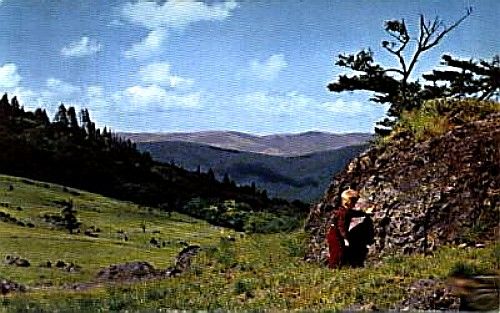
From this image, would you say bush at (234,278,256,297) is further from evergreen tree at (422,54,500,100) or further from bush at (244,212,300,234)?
evergreen tree at (422,54,500,100)

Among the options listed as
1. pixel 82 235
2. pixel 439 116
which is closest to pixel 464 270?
pixel 439 116

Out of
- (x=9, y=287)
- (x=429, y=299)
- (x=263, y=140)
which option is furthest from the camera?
(x=263, y=140)

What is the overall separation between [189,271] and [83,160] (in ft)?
2.58

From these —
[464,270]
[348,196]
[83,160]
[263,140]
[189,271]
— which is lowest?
[189,271]

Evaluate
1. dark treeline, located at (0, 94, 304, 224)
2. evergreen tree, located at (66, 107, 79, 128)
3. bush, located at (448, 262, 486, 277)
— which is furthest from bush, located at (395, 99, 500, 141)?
evergreen tree, located at (66, 107, 79, 128)

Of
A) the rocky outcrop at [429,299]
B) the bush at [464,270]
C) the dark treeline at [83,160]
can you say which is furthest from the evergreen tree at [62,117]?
→ the bush at [464,270]

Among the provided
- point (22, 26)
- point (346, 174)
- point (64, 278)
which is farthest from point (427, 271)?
point (22, 26)

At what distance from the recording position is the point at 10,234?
4.40 metres

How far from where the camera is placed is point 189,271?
4.50m

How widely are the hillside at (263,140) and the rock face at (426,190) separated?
→ 234 millimetres

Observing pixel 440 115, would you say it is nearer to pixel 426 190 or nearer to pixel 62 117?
pixel 426 190

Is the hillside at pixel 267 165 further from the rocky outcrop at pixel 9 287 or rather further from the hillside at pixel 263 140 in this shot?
the rocky outcrop at pixel 9 287

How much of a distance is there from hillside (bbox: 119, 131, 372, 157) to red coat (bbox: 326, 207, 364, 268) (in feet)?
1.36

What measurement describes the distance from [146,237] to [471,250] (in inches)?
64.8
